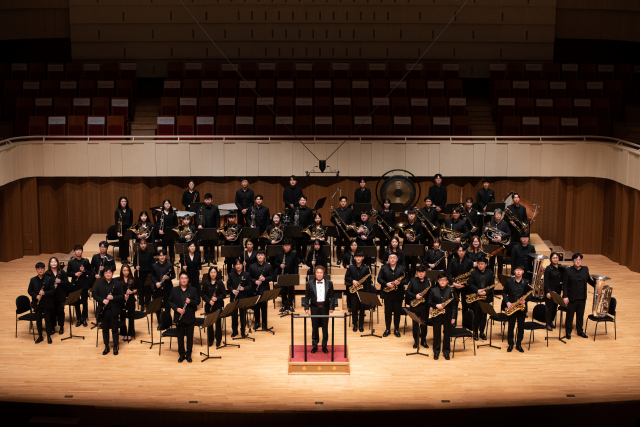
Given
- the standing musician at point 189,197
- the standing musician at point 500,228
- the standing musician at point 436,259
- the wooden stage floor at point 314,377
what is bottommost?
the wooden stage floor at point 314,377

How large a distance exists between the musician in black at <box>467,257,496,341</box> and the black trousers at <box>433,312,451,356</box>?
1.52ft

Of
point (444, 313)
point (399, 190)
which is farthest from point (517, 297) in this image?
point (399, 190)

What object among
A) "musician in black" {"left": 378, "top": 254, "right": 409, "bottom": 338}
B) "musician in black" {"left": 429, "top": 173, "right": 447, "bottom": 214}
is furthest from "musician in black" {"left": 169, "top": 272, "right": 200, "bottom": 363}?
"musician in black" {"left": 429, "top": 173, "right": 447, "bottom": 214}

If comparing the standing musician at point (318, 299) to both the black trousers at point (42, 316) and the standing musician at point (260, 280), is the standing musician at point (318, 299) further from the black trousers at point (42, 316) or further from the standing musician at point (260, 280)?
the black trousers at point (42, 316)

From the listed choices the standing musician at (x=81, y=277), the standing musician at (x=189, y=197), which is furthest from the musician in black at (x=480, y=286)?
the standing musician at (x=189, y=197)

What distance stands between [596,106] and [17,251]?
1058 cm

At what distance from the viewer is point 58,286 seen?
8.34 meters

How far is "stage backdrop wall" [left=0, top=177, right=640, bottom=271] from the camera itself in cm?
1230

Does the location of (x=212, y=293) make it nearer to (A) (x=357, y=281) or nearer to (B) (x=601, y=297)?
(A) (x=357, y=281)

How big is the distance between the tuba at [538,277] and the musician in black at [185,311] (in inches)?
168

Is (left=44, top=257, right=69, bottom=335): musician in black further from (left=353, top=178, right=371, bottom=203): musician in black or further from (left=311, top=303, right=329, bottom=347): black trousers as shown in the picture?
(left=353, top=178, right=371, bottom=203): musician in black

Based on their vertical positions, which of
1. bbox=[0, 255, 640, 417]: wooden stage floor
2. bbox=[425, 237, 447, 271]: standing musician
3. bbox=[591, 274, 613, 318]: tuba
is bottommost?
bbox=[0, 255, 640, 417]: wooden stage floor

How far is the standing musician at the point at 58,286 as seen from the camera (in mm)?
8297

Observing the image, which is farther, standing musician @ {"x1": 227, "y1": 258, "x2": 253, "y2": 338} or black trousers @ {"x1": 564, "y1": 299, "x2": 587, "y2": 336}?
black trousers @ {"x1": 564, "y1": 299, "x2": 587, "y2": 336}
